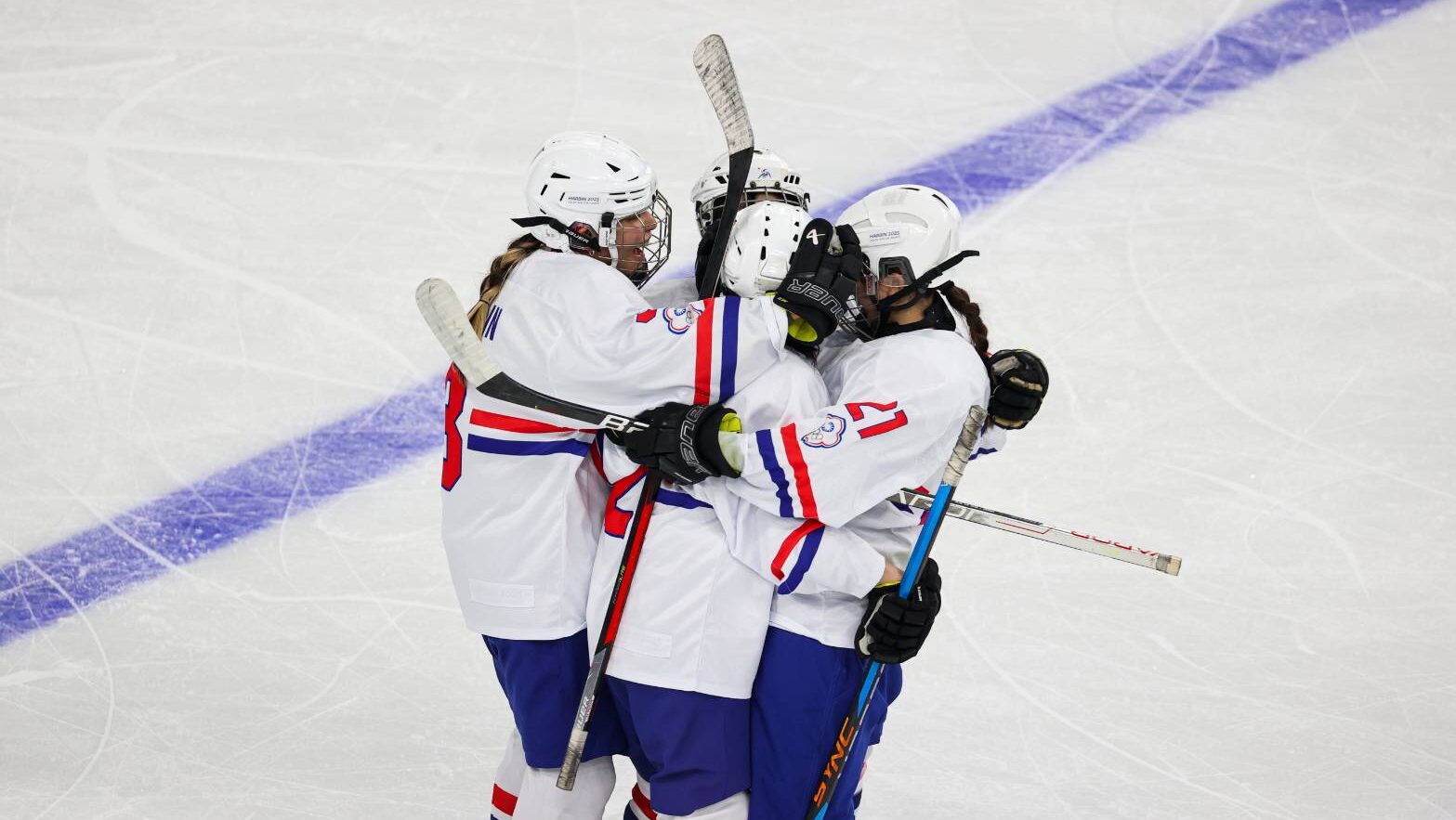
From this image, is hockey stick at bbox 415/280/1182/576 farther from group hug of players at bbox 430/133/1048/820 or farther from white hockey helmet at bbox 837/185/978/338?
white hockey helmet at bbox 837/185/978/338

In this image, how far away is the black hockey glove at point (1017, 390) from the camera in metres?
2.77

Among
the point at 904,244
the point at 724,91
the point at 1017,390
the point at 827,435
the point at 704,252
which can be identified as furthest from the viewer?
the point at 724,91

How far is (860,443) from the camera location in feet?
8.39

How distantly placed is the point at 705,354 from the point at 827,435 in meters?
0.24

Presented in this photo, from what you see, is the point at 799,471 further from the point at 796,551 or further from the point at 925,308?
the point at 925,308

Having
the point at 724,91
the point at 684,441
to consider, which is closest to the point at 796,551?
the point at 684,441

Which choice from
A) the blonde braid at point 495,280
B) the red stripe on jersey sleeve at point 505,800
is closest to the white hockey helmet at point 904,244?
the blonde braid at point 495,280

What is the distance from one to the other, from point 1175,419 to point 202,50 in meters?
4.08

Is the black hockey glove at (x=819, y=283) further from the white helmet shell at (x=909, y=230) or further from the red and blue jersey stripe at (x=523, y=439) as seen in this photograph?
the red and blue jersey stripe at (x=523, y=439)

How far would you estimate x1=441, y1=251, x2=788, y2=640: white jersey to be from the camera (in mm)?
2611

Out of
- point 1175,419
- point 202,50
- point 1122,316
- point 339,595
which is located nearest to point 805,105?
point 1122,316

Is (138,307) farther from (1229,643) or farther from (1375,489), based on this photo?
(1375,489)

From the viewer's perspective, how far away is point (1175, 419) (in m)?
4.84

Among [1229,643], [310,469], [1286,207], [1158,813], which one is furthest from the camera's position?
[1286,207]
